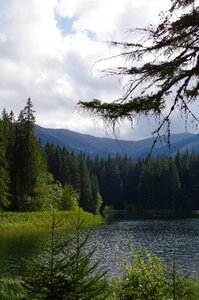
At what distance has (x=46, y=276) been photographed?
777 centimetres

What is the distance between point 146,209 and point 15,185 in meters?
81.4

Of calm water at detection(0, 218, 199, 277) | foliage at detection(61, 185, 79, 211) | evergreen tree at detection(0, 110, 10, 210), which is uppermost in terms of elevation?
evergreen tree at detection(0, 110, 10, 210)

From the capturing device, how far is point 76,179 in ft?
345

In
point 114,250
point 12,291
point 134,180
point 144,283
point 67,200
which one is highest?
point 134,180

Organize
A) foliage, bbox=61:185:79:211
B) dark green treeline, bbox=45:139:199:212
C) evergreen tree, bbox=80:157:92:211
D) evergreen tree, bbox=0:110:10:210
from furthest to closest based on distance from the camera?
1. evergreen tree, bbox=80:157:92:211
2. dark green treeline, bbox=45:139:199:212
3. foliage, bbox=61:185:79:211
4. evergreen tree, bbox=0:110:10:210

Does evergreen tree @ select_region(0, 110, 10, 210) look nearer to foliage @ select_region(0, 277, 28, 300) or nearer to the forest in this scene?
the forest

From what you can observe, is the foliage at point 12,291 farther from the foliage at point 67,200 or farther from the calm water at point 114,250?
the foliage at point 67,200

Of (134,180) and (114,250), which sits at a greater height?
(134,180)

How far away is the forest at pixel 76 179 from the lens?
57.9 meters

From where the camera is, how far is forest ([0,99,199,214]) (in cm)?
5788

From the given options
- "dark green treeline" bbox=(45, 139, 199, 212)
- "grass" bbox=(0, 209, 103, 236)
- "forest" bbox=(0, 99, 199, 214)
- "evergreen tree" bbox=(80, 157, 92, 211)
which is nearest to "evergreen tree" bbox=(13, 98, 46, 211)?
"forest" bbox=(0, 99, 199, 214)

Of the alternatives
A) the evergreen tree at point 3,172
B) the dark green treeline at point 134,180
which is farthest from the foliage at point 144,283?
the dark green treeline at point 134,180

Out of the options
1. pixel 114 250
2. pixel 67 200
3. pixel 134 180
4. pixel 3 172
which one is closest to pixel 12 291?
pixel 114 250

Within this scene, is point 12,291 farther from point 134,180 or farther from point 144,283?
point 134,180
